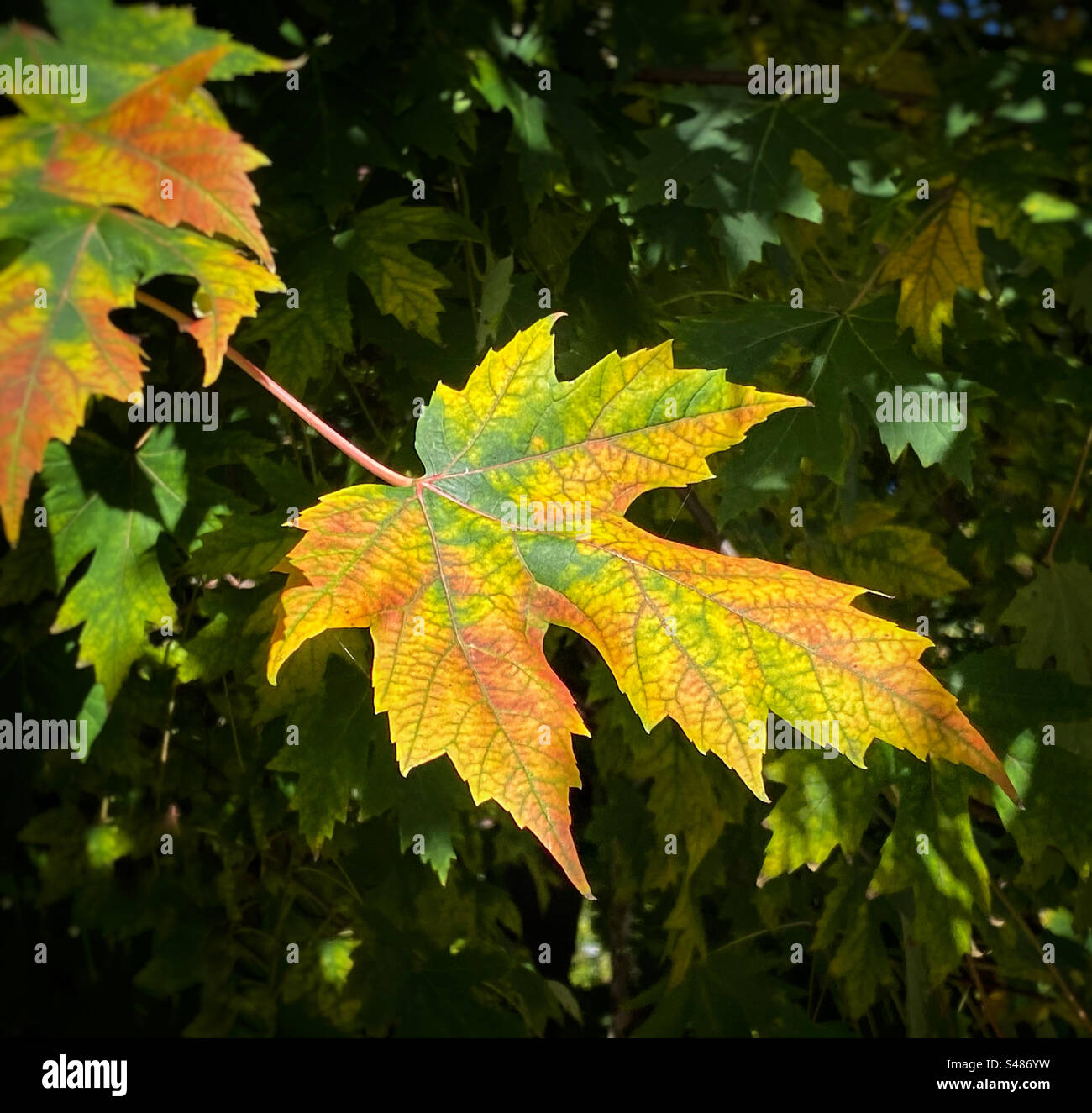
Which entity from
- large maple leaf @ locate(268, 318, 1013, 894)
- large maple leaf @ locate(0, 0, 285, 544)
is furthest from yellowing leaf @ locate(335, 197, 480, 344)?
large maple leaf @ locate(0, 0, 285, 544)

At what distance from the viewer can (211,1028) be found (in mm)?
1868

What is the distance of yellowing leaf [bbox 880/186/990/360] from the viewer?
152 centimetres

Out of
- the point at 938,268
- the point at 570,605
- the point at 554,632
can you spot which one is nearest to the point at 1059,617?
the point at 938,268

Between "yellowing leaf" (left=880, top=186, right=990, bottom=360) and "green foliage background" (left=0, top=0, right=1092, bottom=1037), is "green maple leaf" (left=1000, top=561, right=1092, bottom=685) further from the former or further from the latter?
"yellowing leaf" (left=880, top=186, right=990, bottom=360)

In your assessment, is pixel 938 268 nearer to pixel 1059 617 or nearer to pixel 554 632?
pixel 1059 617

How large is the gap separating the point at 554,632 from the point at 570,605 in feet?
2.14

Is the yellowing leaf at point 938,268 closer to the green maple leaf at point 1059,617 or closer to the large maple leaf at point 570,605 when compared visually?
the green maple leaf at point 1059,617

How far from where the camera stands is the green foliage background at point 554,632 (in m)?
1.39

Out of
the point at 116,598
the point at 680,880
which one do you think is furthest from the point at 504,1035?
the point at 116,598

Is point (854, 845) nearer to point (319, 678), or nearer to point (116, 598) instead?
point (319, 678)

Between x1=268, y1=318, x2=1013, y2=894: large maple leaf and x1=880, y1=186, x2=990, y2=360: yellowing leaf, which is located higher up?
x1=880, y1=186, x2=990, y2=360: yellowing leaf

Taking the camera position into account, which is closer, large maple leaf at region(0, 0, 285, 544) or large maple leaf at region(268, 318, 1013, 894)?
large maple leaf at region(0, 0, 285, 544)

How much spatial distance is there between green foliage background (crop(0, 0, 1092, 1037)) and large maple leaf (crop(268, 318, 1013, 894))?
324mm

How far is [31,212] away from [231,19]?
2.32ft
